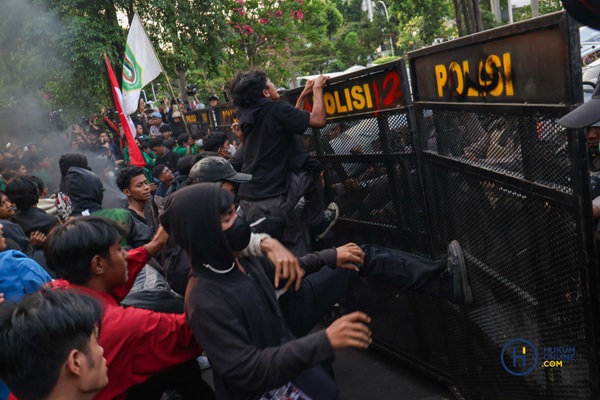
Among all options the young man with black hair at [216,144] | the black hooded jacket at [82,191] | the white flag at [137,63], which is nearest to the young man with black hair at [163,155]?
the white flag at [137,63]

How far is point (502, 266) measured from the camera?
274 cm

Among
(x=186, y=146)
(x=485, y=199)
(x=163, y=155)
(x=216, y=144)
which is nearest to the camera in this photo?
(x=485, y=199)

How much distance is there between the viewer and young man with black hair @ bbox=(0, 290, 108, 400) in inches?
67.8

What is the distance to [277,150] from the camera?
14.2 ft

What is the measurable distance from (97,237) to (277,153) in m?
1.89

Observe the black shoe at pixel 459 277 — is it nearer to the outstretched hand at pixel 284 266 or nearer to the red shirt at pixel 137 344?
the outstretched hand at pixel 284 266

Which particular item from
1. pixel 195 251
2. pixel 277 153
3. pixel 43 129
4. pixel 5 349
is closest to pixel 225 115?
pixel 277 153

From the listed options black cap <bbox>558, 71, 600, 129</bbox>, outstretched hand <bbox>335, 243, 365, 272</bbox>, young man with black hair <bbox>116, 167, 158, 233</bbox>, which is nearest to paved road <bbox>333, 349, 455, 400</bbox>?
outstretched hand <bbox>335, 243, 365, 272</bbox>

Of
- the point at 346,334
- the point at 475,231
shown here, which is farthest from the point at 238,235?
the point at 475,231

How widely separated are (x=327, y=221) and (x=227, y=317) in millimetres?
2418

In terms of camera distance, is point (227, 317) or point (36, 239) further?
point (36, 239)

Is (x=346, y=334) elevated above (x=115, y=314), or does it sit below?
below

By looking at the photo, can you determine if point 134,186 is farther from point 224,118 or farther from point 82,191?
point 224,118

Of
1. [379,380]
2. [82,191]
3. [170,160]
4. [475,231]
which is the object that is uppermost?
[82,191]
